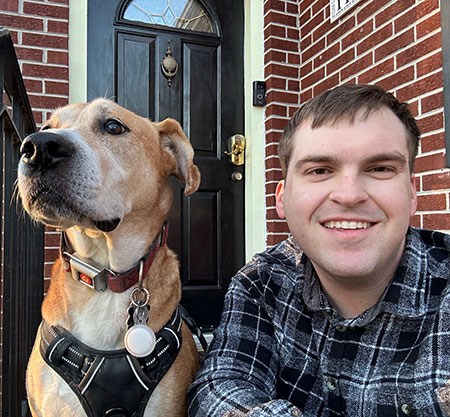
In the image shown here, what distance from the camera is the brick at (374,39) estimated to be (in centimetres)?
258

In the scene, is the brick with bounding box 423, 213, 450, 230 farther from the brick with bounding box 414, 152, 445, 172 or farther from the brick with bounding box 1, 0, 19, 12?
the brick with bounding box 1, 0, 19, 12

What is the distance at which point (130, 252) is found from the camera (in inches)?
58.7

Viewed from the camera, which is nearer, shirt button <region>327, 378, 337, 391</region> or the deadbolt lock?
shirt button <region>327, 378, 337, 391</region>

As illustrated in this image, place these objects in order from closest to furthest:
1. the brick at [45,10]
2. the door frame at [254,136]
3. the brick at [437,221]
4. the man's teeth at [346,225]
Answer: the man's teeth at [346,225]
the brick at [437,221]
the brick at [45,10]
the door frame at [254,136]

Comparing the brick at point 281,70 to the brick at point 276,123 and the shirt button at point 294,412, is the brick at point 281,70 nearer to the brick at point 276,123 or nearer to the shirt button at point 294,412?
the brick at point 276,123

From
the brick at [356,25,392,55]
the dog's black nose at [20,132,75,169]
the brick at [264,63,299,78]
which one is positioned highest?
the brick at [264,63,299,78]

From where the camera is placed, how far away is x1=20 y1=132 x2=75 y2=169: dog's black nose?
1205 mm

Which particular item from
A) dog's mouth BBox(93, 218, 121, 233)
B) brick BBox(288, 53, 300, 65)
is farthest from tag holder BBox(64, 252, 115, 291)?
brick BBox(288, 53, 300, 65)

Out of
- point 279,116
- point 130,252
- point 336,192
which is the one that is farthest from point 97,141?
point 279,116

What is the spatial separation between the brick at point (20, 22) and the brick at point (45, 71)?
0.88 ft

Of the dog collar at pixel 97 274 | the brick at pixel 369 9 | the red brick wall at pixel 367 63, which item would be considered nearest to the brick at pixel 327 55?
the red brick wall at pixel 367 63

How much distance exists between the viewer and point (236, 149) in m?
3.43

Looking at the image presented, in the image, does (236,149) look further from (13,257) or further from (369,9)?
(13,257)

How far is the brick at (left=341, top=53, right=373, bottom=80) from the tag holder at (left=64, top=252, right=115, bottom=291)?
228 centimetres
